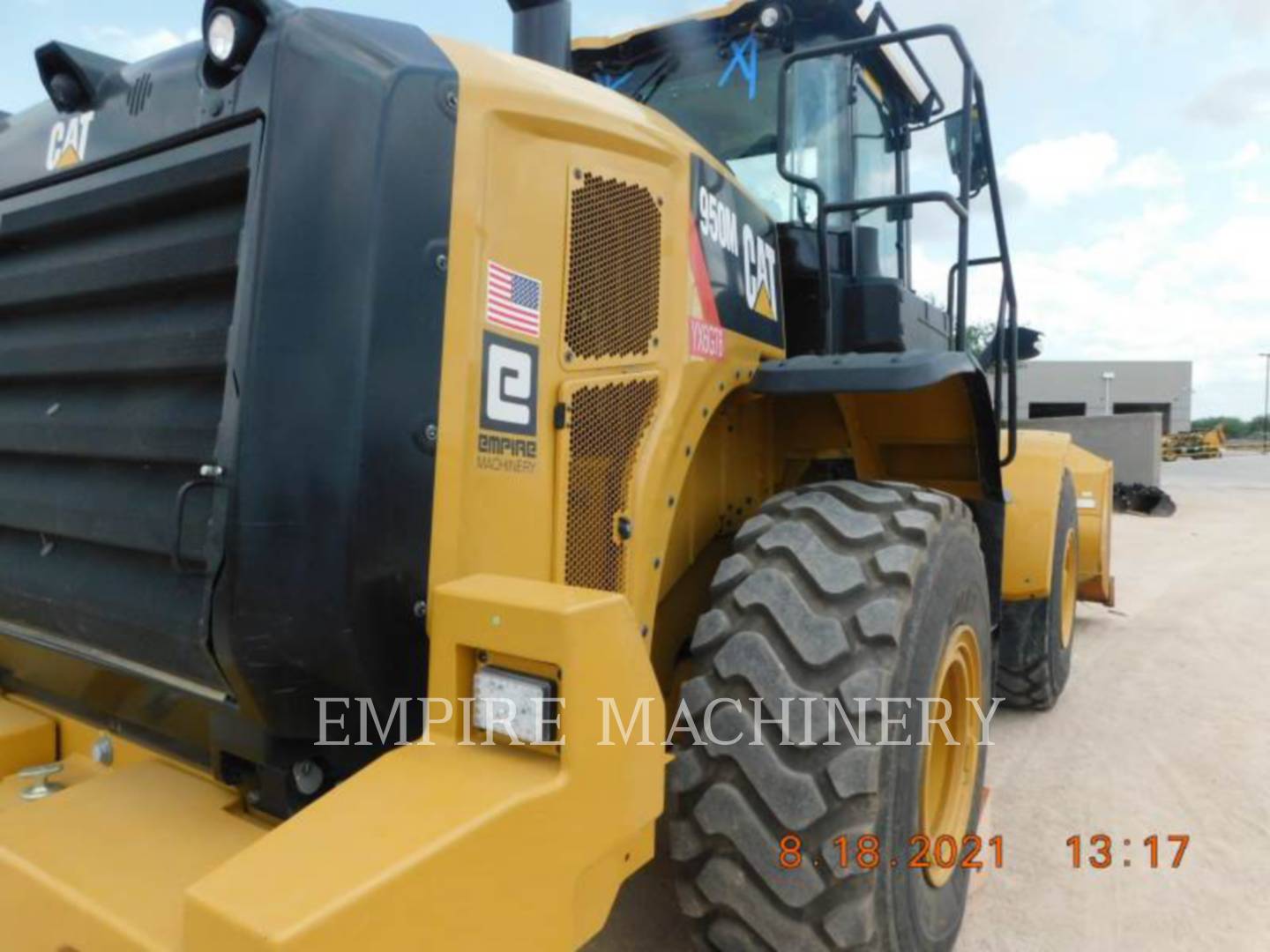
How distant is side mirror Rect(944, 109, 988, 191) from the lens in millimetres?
3211

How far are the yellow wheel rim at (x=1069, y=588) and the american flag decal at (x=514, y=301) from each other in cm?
407

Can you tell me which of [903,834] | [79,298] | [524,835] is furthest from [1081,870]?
[79,298]

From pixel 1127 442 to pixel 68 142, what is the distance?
1825 centimetres

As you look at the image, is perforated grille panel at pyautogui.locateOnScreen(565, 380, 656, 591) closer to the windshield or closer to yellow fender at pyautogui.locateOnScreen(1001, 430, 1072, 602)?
the windshield

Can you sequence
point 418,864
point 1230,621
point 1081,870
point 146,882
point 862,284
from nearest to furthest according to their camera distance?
point 418,864, point 146,882, point 1081,870, point 862,284, point 1230,621

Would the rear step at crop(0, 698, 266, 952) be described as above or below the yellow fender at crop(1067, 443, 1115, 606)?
below

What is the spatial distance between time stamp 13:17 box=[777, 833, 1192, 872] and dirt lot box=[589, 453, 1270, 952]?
2 centimetres

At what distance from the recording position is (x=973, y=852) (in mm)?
2705

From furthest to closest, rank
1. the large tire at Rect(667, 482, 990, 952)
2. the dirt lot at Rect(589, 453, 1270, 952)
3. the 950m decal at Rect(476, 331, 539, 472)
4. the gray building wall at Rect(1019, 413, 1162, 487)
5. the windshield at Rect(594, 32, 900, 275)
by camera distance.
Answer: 1. the gray building wall at Rect(1019, 413, 1162, 487)
2. the windshield at Rect(594, 32, 900, 275)
3. the dirt lot at Rect(589, 453, 1270, 952)
4. the large tire at Rect(667, 482, 990, 952)
5. the 950m decal at Rect(476, 331, 539, 472)

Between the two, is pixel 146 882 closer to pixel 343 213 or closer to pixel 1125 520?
pixel 343 213

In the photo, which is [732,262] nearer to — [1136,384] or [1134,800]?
[1134,800]

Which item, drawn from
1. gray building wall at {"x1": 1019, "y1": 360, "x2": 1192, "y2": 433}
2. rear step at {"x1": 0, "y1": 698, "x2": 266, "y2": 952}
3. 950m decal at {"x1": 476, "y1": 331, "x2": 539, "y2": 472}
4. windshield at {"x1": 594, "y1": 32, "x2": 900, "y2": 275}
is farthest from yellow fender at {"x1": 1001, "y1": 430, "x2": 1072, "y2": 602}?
gray building wall at {"x1": 1019, "y1": 360, "x2": 1192, "y2": 433}

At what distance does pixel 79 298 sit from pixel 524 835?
4.78 feet

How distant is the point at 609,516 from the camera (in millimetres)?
2088
